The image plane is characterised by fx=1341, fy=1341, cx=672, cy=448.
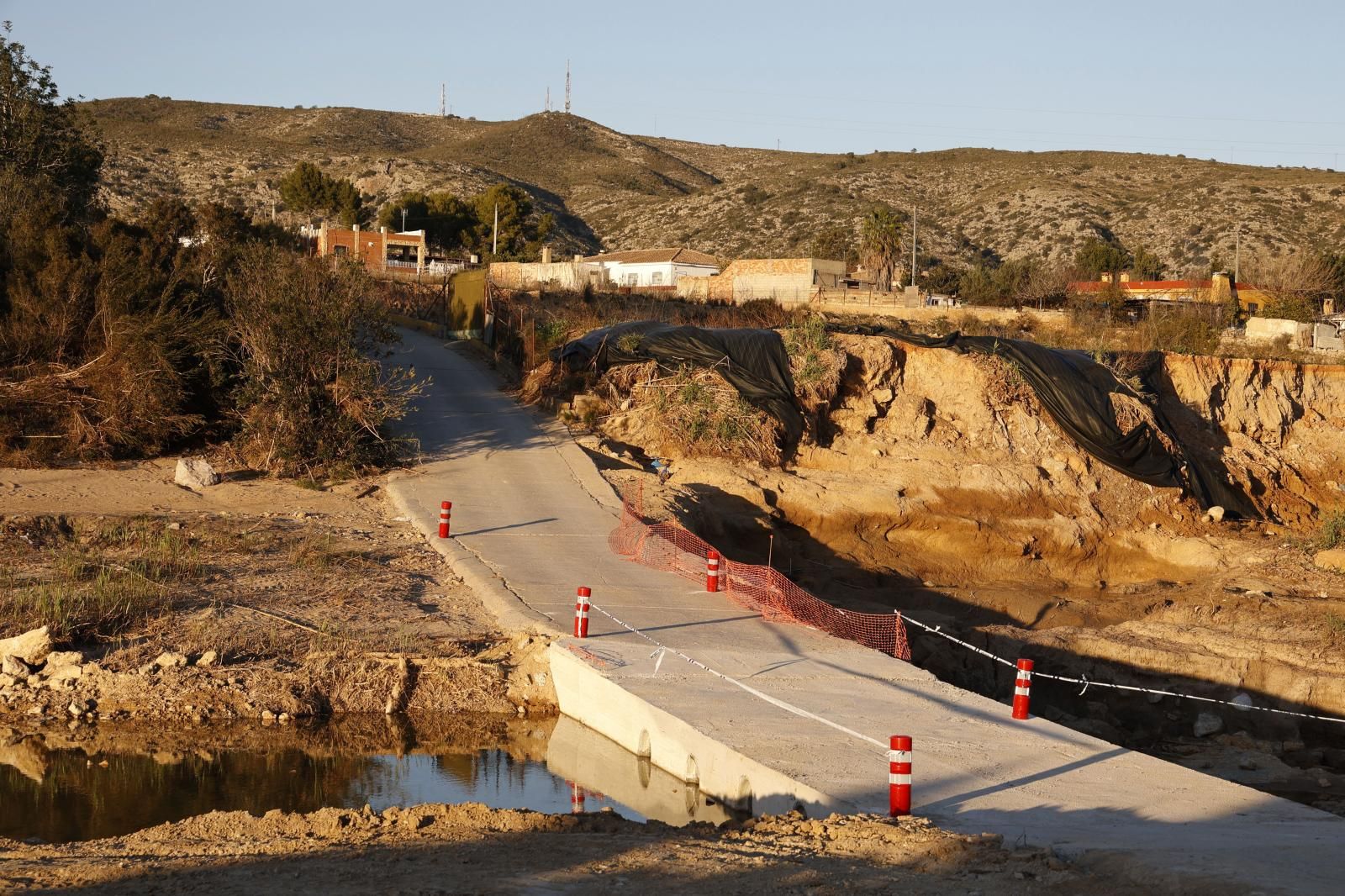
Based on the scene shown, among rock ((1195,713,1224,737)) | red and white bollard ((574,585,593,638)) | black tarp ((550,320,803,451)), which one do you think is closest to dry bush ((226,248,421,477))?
black tarp ((550,320,803,451))

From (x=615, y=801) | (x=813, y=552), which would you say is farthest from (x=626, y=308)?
(x=615, y=801)

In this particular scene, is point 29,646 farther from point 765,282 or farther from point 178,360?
point 765,282

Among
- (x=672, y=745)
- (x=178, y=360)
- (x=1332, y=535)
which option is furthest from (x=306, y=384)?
(x=1332, y=535)

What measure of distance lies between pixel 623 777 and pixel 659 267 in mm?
57079

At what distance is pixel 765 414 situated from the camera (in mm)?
25078

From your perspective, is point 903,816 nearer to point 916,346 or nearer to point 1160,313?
point 916,346

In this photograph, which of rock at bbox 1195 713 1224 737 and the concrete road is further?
rock at bbox 1195 713 1224 737

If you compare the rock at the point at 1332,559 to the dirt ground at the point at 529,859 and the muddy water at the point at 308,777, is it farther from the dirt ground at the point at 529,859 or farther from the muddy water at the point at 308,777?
the dirt ground at the point at 529,859

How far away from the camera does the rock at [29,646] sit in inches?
519

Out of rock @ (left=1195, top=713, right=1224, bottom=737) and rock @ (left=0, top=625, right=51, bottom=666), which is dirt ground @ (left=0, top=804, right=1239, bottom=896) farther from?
rock @ (left=1195, top=713, right=1224, bottom=737)

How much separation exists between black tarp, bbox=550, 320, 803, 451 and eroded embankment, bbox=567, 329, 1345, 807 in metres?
0.92

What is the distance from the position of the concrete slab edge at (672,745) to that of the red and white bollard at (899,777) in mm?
374

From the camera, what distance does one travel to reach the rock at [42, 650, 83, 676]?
1321 centimetres

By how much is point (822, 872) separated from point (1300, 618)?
1335cm
